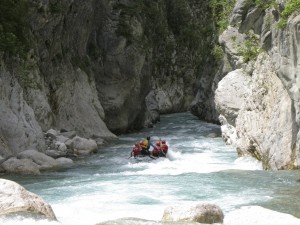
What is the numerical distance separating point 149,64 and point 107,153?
717 inches

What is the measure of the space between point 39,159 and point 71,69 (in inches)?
508

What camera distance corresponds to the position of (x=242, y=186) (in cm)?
1517

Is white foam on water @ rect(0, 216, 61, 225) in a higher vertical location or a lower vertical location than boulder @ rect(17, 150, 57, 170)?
higher

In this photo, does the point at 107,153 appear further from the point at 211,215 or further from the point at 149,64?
the point at 149,64

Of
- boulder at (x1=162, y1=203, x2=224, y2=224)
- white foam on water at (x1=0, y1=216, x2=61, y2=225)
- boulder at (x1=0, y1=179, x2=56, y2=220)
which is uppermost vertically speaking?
boulder at (x1=0, y1=179, x2=56, y2=220)

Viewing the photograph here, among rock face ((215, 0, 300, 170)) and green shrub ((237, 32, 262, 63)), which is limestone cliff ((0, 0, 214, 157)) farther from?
green shrub ((237, 32, 262, 63))

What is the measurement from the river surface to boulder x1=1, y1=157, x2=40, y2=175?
0.67m

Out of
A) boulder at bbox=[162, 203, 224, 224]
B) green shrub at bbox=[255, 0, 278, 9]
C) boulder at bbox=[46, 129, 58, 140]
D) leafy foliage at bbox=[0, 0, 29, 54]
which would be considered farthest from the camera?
boulder at bbox=[46, 129, 58, 140]

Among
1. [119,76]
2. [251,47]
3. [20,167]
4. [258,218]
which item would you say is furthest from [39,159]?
[119,76]

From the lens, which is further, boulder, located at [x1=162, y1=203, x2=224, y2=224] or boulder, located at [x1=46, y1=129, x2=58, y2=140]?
boulder, located at [x1=46, y1=129, x2=58, y2=140]

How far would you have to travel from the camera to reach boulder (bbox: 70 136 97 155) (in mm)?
25312

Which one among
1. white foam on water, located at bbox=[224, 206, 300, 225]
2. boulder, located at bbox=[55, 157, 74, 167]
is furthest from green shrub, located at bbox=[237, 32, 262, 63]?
white foam on water, located at bbox=[224, 206, 300, 225]

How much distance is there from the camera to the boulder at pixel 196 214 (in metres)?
10.3

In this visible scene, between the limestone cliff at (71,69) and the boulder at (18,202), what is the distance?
370 inches
